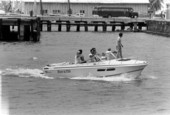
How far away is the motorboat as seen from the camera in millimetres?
38562

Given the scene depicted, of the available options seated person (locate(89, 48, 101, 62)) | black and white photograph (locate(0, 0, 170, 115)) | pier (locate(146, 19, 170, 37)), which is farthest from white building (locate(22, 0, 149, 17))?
seated person (locate(89, 48, 101, 62))

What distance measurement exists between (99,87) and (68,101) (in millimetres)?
5340

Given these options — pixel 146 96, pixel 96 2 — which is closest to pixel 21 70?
pixel 146 96

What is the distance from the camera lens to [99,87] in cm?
3703

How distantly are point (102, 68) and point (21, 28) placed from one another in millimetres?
52769

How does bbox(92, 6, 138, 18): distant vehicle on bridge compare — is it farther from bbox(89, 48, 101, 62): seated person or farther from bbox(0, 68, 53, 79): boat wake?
bbox(89, 48, 101, 62): seated person

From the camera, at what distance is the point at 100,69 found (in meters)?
39.0

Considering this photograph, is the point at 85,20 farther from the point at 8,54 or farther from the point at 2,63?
the point at 2,63

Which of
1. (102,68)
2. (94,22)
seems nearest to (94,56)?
(102,68)

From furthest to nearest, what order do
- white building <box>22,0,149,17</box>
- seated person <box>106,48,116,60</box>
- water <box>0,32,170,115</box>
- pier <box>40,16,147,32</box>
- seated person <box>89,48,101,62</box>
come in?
white building <box>22,0,149,17</box> → pier <box>40,16,147,32</box> → seated person <box>106,48,116,60</box> → seated person <box>89,48,101,62</box> → water <box>0,32,170,115</box>

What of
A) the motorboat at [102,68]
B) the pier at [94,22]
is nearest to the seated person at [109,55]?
the motorboat at [102,68]

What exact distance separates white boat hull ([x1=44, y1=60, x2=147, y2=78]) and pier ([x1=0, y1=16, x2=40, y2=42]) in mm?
45882

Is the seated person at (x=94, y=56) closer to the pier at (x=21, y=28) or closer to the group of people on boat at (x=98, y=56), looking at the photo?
the group of people on boat at (x=98, y=56)

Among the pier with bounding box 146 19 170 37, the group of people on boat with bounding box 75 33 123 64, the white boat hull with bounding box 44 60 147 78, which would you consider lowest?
the pier with bounding box 146 19 170 37
